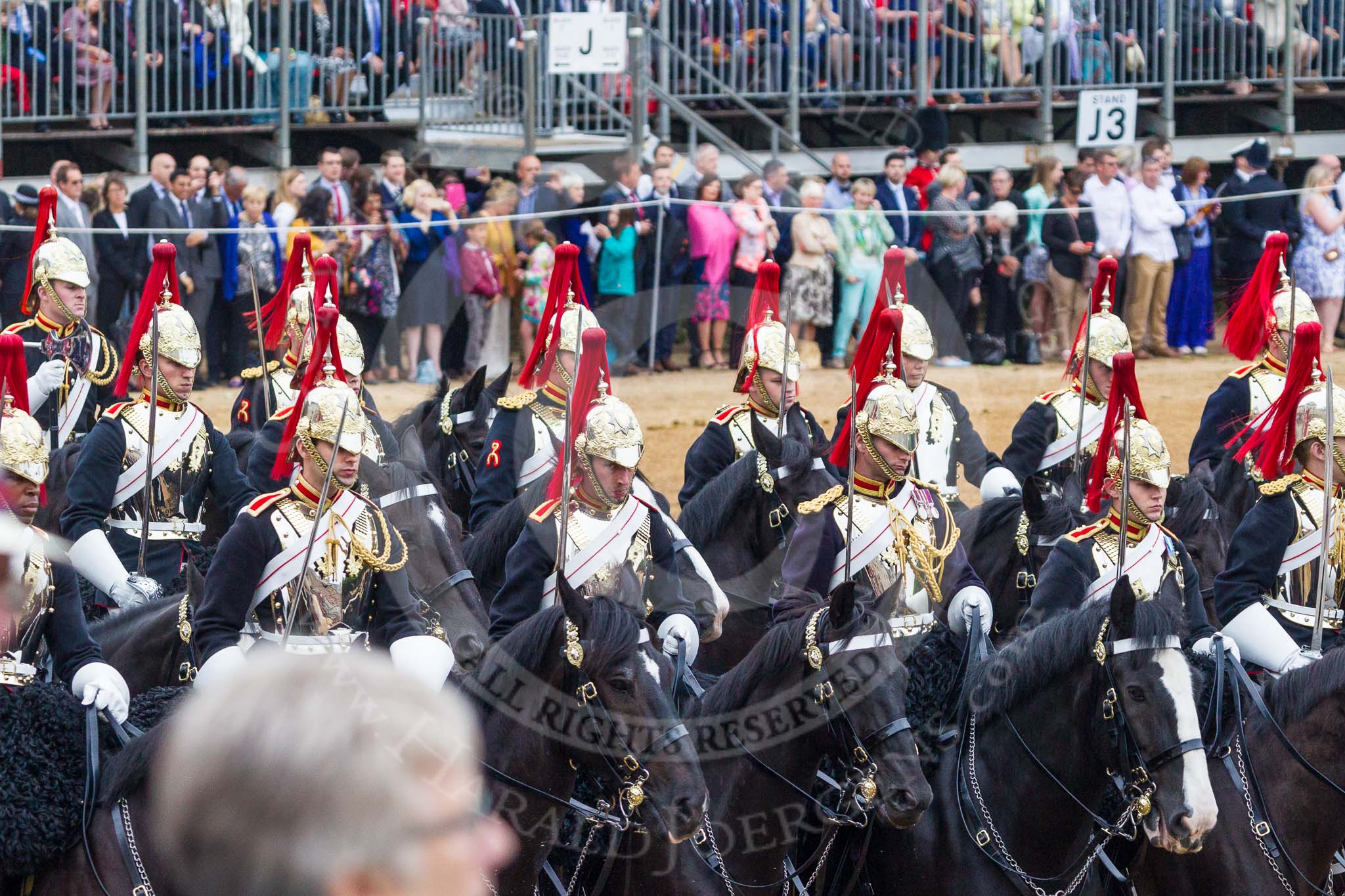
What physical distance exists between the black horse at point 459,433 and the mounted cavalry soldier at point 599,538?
269cm

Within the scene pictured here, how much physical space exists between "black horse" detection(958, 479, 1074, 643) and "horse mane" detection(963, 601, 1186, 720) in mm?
2237

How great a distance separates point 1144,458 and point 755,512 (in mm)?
1797

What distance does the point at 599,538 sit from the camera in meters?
6.25

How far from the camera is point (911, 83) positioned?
17.2 meters

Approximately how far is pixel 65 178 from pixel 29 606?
750 centimetres

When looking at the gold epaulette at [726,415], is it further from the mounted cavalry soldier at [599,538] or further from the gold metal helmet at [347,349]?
the mounted cavalry soldier at [599,538]

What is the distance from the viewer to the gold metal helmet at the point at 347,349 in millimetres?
9055

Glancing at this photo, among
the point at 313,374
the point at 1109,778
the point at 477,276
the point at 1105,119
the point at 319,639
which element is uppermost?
the point at 1105,119

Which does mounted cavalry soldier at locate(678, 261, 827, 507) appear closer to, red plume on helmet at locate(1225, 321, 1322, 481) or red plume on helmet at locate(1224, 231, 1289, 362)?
red plume on helmet at locate(1225, 321, 1322, 481)

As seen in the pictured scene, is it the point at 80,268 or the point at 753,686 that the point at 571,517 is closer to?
the point at 753,686

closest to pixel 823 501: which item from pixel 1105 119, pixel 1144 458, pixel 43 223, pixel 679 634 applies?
pixel 679 634

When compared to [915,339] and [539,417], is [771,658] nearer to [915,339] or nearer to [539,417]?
[539,417]

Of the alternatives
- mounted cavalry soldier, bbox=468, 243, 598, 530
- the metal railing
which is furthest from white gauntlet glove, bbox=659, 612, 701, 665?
the metal railing

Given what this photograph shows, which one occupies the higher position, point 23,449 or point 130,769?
point 23,449
